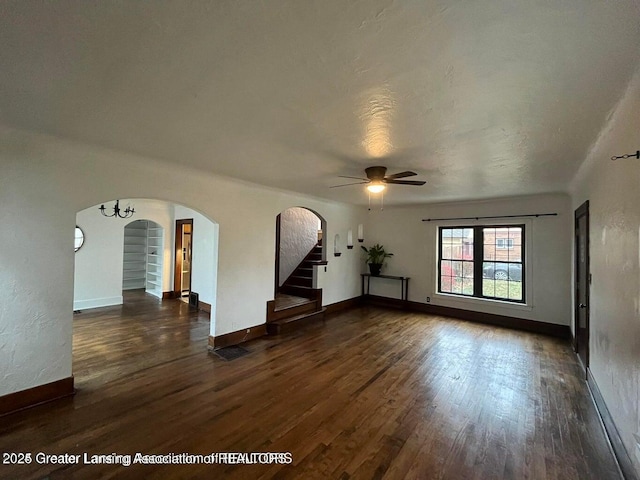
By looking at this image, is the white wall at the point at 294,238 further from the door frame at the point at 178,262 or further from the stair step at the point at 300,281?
the door frame at the point at 178,262

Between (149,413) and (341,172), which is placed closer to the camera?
(149,413)

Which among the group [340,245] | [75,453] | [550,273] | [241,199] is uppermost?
[241,199]

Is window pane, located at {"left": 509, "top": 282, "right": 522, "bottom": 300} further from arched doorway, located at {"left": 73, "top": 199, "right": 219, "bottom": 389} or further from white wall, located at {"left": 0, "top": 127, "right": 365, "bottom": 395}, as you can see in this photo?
white wall, located at {"left": 0, "top": 127, "right": 365, "bottom": 395}

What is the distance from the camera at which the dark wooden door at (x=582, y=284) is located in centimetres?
327

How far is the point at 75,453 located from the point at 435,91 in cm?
344

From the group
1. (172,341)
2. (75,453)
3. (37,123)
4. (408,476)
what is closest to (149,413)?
(75,453)

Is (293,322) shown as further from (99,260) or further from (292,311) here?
(99,260)

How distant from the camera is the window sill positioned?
5.25 metres

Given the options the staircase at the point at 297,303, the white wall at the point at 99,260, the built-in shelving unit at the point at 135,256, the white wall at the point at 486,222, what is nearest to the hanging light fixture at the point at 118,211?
the white wall at the point at 99,260

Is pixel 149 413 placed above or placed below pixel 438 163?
below

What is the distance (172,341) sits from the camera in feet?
14.0

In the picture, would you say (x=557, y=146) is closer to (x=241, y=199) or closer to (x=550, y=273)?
(x=550, y=273)

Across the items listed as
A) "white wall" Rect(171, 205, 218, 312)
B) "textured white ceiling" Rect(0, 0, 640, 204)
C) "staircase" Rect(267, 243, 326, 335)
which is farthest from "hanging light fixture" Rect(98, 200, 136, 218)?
"textured white ceiling" Rect(0, 0, 640, 204)

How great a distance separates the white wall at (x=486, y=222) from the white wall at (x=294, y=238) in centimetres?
155
